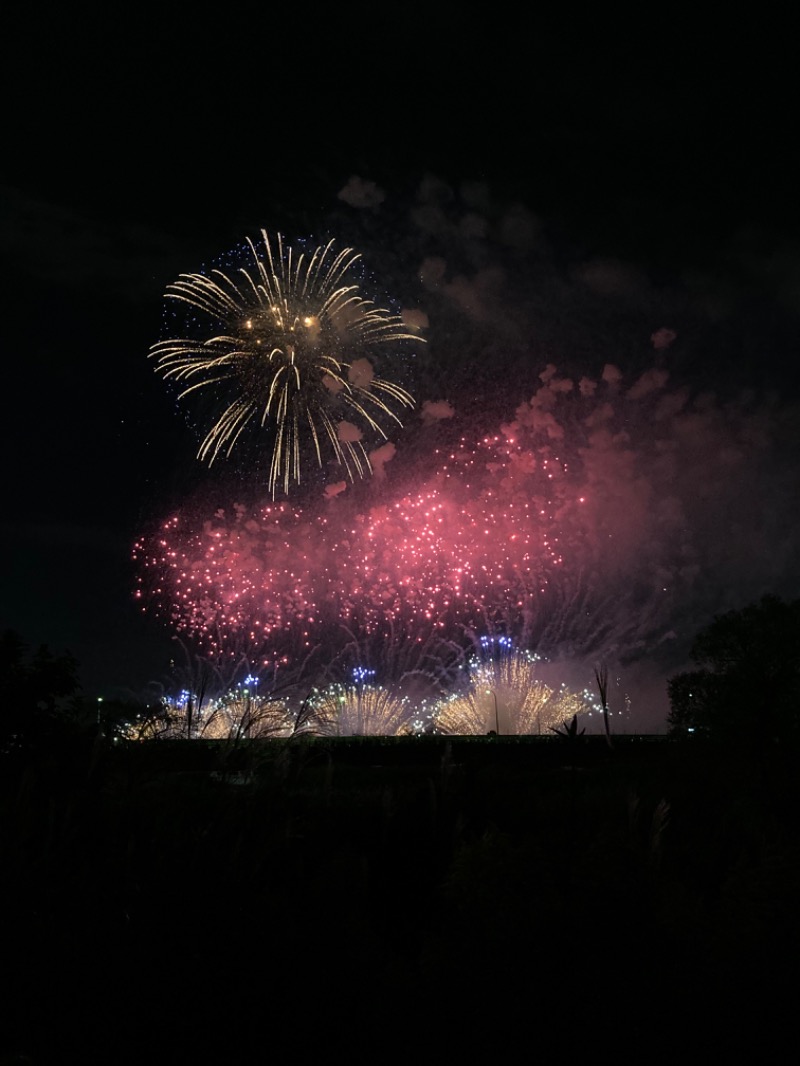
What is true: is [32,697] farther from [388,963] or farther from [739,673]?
[739,673]

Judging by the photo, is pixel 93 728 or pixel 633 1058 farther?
pixel 93 728

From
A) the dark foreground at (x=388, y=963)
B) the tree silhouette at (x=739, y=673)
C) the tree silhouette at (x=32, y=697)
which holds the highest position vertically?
the tree silhouette at (x=739, y=673)

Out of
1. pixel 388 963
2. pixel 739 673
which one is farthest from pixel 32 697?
pixel 739 673

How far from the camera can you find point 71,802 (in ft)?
24.5

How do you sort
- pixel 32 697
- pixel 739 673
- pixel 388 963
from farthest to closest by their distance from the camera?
pixel 739 673 → pixel 32 697 → pixel 388 963

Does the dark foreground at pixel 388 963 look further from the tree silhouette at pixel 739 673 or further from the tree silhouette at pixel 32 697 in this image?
the tree silhouette at pixel 739 673

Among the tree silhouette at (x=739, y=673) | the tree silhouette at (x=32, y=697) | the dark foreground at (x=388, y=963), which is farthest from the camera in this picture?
the tree silhouette at (x=739, y=673)

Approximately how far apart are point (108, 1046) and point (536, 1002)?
233cm

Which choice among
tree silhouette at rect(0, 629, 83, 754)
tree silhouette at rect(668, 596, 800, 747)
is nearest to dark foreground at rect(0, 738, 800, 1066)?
tree silhouette at rect(0, 629, 83, 754)

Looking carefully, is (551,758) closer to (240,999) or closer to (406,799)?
(406,799)

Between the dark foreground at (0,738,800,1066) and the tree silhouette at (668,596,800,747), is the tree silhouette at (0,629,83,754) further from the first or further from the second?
the tree silhouette at (668,596,800,747)

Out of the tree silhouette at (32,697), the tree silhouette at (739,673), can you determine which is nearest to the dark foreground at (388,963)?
the tree silhouette at (32,697)

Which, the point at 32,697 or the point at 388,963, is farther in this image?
the point at 32,697

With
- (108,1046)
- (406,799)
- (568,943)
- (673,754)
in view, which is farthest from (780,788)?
(108,1046)
